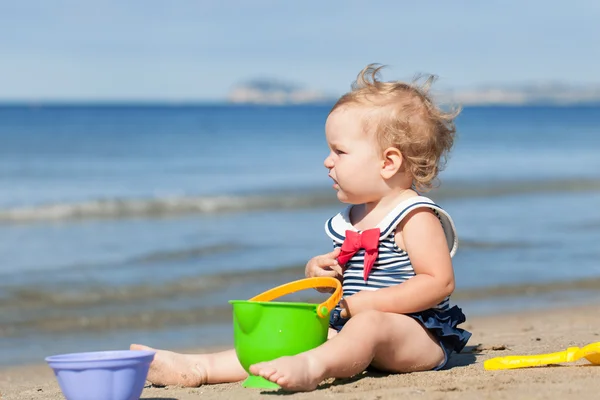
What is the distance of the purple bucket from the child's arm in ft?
2.83

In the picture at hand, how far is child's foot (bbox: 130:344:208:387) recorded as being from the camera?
11.0ft

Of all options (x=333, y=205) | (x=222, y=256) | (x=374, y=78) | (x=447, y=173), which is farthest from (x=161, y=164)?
(x=374, y=78)

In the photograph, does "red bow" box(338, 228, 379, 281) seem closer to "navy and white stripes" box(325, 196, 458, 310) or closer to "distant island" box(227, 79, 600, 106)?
"navy and white stripes" box(325, 196, 458, 310)

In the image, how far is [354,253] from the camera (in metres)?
3.37

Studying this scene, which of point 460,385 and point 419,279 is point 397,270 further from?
point 460,385

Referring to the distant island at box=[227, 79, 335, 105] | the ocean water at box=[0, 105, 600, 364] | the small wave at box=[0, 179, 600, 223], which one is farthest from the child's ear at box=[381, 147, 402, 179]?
the distant island at box=[227, 79, 335, 105]

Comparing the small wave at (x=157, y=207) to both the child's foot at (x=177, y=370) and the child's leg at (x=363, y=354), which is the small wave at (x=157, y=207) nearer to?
the child's foot at (x=177, y=370)

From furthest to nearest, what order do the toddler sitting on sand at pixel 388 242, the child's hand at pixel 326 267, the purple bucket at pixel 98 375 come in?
the child's hand at pixel 326 267 < the toddler sitting on sand at pixel 388 242 < the purple bucket at pixel 98 375

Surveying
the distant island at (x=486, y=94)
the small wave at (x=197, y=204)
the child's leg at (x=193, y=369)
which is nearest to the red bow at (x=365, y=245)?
the child's leg at (x=193, y=369)

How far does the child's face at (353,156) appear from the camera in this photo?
10.9 feet

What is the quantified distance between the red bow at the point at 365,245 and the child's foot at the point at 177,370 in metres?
0.71

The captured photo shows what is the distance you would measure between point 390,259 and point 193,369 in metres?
0.88

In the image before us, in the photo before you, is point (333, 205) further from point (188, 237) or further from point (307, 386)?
point (307, 386)

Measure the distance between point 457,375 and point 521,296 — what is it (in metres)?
3.69
